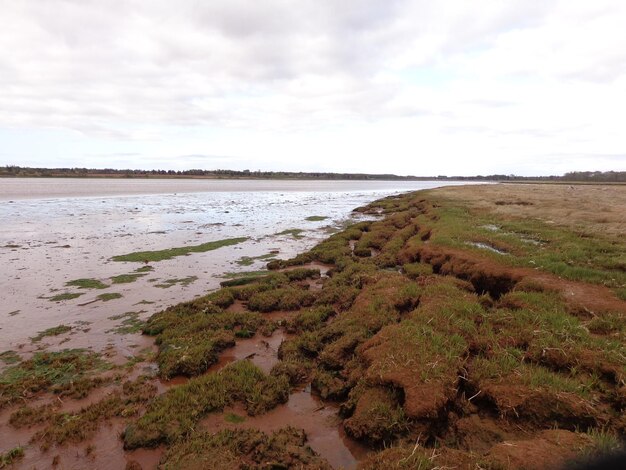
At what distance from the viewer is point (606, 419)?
213 inches

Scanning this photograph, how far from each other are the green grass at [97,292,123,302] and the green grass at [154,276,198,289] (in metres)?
1.75

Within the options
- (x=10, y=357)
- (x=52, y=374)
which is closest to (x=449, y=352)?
(x=52, y=374)

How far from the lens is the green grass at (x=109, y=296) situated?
46.0 feet

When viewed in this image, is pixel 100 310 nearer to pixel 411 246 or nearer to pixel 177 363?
pixel 177 363

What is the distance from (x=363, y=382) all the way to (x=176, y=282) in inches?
478

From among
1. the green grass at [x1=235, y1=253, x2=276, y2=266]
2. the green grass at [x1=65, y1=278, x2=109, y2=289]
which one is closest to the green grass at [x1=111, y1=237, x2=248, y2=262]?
the green grass at [x1=235, y1=253, x2=276, y2=266]

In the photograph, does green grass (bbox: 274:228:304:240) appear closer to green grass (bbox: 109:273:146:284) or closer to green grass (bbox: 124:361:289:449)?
green grass (bbox: 109:273:146:284)

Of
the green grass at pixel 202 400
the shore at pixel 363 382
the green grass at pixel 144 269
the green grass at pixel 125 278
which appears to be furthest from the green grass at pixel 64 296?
the green grass at pixel 202 400

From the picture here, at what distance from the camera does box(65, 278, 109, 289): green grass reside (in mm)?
15445

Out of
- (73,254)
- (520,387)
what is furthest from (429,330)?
(73,254)

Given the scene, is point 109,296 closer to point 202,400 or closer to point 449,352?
point 202,400

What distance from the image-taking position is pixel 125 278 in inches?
658

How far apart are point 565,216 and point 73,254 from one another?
116 ft

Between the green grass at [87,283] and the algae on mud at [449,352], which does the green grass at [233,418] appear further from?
the green grass at [87,283]
